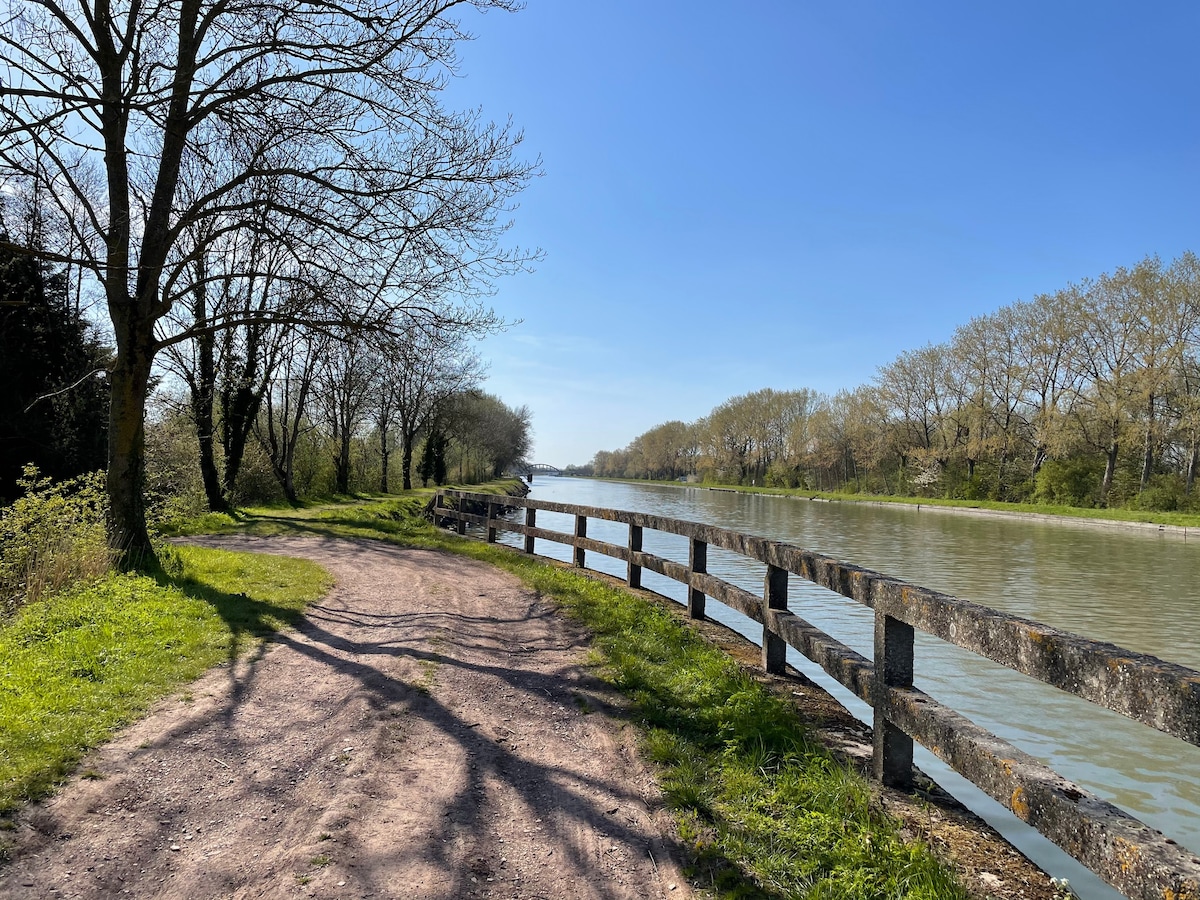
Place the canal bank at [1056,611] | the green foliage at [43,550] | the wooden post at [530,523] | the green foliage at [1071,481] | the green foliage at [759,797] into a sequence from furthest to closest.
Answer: the green foliage at [1071,481] → the wooden post at [530,523] → the green foliage at [43,550] → the canal bank at [1056,611] → the green foliage at [759,797]

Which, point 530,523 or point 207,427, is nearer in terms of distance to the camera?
point 530,523

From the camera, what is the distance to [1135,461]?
3884 centimetres

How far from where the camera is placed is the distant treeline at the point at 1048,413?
34.3 m

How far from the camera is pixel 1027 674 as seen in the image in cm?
218

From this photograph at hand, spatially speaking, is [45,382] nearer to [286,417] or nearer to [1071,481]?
[286,417]

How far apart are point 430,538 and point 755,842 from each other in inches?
515

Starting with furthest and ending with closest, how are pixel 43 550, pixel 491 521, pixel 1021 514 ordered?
pixel 1021 514 < pixel 491 521 < pixel 43 550

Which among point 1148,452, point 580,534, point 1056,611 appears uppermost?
point 1148,452

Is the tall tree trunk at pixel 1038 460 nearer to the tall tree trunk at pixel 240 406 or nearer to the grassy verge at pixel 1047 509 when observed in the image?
the grassy verge at pixel 1047 509

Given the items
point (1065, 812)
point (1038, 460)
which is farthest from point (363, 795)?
point (1038, 460)

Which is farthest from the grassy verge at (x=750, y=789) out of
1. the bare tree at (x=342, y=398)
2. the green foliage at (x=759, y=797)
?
the bare tree at (x=342, y=398)

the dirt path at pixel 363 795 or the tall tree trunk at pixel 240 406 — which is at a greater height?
the tall tree trunk at pixel 240 406

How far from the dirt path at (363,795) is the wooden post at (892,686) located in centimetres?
112

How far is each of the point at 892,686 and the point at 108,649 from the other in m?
5.46
